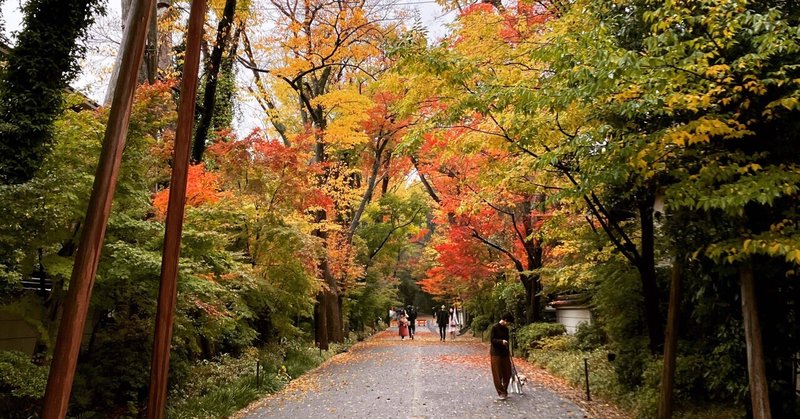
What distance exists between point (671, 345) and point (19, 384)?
8091mm

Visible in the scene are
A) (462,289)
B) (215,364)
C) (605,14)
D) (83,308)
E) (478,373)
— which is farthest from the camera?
(462,289)

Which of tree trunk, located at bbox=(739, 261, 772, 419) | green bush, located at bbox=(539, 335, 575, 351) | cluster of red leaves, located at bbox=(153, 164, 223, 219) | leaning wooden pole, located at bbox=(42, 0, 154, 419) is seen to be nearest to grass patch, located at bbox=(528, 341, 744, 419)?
green bush, located at bbox=(539, 335, 575, 351)

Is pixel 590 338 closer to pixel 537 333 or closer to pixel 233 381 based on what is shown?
pixel 537 333

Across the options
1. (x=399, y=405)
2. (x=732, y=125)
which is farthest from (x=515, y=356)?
(x=732, y=125)

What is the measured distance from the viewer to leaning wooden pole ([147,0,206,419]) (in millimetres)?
4883

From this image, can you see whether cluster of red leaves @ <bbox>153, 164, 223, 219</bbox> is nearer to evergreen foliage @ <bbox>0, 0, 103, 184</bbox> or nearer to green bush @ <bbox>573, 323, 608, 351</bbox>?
evergreen foliage @ <bbox>0, 0, 103, 184</bbox>

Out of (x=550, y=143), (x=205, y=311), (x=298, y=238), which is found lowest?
(x=205, y=311)

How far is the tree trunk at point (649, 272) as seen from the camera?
27.9ft

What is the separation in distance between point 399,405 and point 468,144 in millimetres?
5156

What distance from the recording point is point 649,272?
28.0 feet

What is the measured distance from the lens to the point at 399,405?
31.0ft

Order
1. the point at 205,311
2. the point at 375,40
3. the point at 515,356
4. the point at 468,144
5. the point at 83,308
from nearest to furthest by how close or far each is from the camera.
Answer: the point at 83,308, the point at 205,311, the point at 468,144, the point at 375,40, the point at 515,356

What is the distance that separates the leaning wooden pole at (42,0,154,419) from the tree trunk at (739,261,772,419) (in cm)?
662

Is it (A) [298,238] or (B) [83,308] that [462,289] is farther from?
(B) [83,308]
